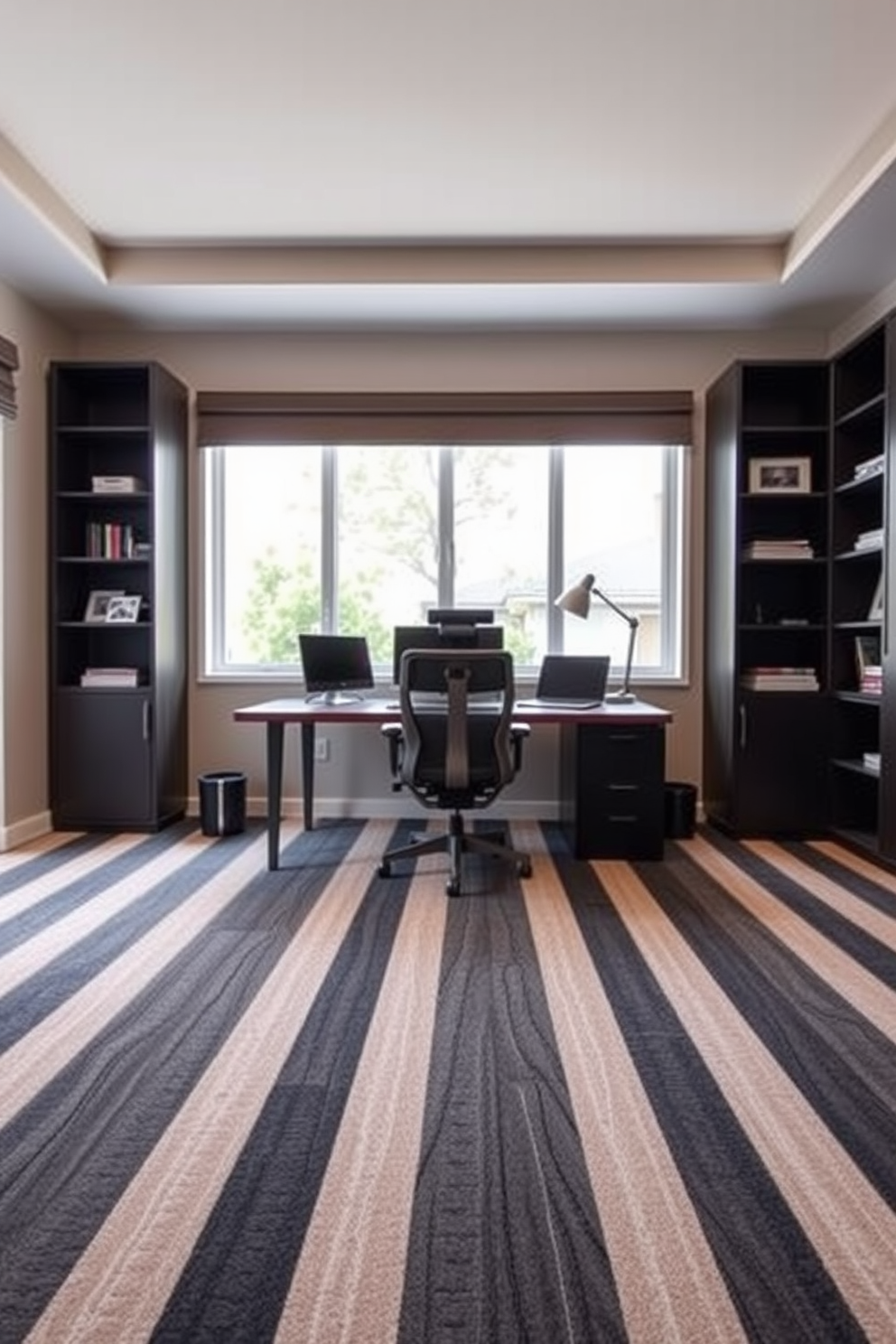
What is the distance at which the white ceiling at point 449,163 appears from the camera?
233cm

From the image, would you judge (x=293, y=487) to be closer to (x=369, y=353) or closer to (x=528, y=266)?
(x=369, y=353)

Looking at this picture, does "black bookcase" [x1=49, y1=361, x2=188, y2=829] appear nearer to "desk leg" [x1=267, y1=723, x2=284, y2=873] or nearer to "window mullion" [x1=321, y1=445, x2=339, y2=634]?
"window mullion" [x1=321, y1=445, x2=339, y2=634]

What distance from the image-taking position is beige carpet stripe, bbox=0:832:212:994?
2258 mm

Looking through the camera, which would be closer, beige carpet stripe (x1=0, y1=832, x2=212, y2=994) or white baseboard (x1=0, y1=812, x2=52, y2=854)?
beige carpet stripe (x1=0, y1=832, x2=212, y2=994)

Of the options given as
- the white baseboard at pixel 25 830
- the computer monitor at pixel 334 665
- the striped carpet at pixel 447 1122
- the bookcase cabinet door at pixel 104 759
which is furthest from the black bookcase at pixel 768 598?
the white baseboard at pixel 25 830

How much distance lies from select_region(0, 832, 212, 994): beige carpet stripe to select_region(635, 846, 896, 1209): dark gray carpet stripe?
77.0 inches

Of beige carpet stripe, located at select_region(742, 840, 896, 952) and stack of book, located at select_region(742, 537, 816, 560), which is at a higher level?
stack of book, located at select_region(742, 537, 816, 560)

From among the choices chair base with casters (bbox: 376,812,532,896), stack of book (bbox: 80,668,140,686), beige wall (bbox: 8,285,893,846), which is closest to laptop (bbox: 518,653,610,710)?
beige wall (bbox: 8,285,893,846)

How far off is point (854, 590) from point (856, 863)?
1303 millimetres

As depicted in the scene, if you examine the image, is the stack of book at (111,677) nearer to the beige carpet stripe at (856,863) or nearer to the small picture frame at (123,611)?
the small picture frame at (123,611)

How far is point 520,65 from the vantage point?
2461 millimetres

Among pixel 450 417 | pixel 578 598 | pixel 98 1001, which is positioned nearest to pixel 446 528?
pixel 450 417

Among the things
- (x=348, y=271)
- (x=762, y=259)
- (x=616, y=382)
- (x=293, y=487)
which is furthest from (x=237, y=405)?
(x=762, y=259)

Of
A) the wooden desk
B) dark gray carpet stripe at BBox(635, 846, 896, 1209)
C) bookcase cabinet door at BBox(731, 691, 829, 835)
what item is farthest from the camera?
bookcase cabinet door at BBox(731, 691, 829, 835)
